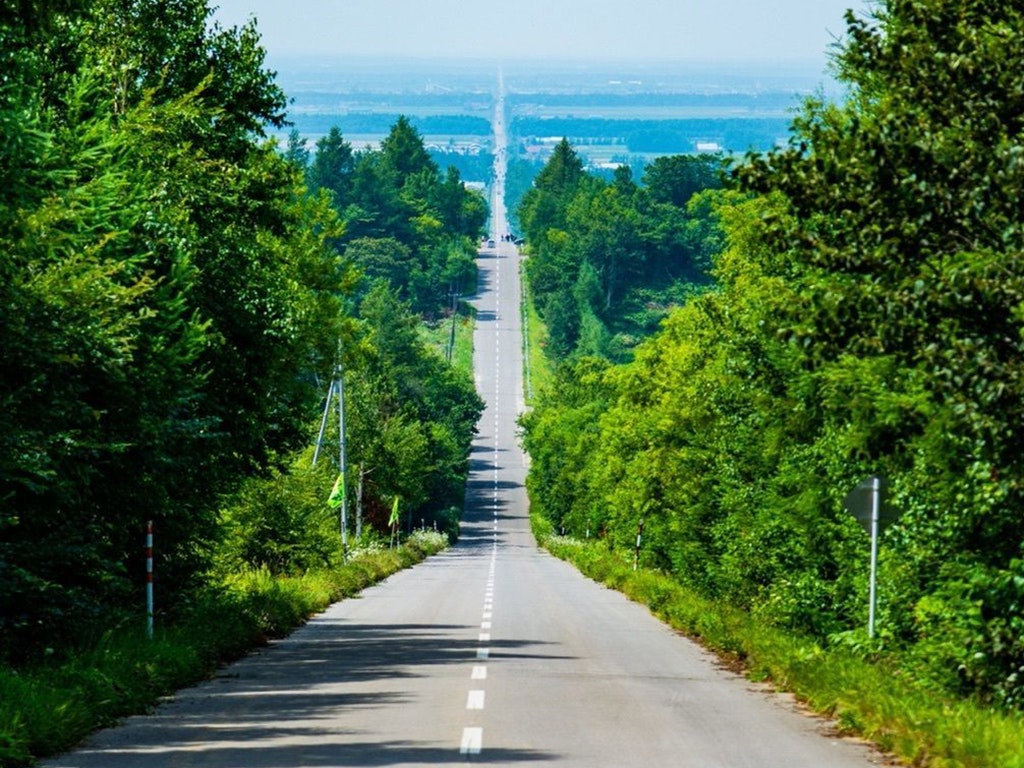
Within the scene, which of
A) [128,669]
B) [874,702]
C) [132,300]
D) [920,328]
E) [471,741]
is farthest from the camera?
[132,300]

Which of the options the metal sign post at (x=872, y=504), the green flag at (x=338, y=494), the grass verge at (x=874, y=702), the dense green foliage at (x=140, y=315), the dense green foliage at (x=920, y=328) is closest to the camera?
the grass verge at (x=874, y=702)

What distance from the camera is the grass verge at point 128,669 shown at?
12.9m

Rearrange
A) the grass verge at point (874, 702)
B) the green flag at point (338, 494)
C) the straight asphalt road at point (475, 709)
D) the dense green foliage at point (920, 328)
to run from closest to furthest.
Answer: the grass verge at point (874, 702) < the straight asphalt road at point (475, 709) < the dense green foliage at point (920, 328) < the green flag at point (338, 494)

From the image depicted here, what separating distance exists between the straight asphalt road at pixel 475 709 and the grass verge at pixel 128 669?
0.86 ft

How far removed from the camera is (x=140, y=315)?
69.4ft

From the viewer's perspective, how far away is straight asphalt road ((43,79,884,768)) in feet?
41.6

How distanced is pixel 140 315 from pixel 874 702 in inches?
413

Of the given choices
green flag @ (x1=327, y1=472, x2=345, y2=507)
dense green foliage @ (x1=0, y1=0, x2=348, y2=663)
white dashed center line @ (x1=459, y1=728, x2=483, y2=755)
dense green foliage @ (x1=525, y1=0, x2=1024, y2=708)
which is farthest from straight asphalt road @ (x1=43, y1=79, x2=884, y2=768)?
green flag @ (x1=327, y1=472, x2=345, y2=507)

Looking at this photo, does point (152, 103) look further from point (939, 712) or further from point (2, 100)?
point (939, 712)

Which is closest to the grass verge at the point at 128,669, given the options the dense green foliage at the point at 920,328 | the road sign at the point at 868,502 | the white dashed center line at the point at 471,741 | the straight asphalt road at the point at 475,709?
the straight asphalt road at the point at 475,709

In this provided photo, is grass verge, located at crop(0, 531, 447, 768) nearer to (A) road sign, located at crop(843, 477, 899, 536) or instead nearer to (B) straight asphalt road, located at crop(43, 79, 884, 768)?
(B) straight asphalt road, located at crop(43, 79, 884, 768)

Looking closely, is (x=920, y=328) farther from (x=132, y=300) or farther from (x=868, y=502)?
(x=132, y=300)

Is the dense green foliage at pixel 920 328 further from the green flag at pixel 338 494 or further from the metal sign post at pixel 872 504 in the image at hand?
the green flag at pixel 338 494

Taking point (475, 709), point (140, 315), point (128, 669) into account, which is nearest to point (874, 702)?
point (475, 709)
